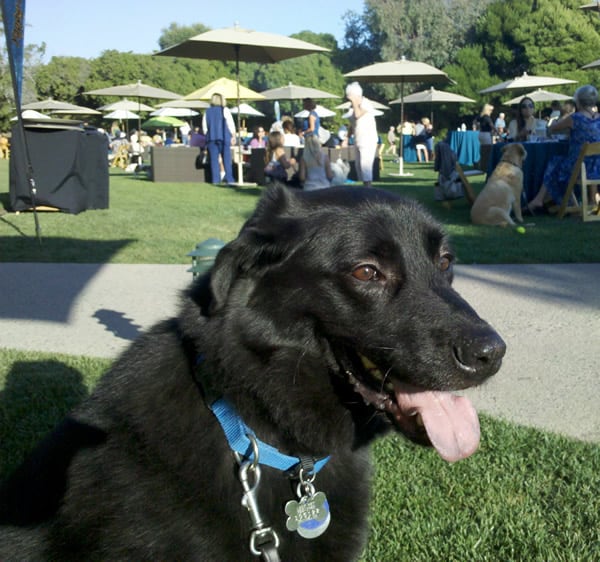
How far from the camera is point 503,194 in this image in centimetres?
1084

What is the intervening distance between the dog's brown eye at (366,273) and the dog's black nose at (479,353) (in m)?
0.34

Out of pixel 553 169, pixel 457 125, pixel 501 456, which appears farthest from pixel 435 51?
pixel 501 456

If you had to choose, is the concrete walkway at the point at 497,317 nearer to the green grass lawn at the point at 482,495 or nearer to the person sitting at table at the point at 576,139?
the green grass lawn at the point at 482,495

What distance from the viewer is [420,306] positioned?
2098mm

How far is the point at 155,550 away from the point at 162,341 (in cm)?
66

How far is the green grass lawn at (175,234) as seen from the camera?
8.45 meters

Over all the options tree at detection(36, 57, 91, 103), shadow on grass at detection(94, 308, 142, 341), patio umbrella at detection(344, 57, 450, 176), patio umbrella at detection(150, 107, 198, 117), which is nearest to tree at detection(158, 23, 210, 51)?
tree at detection(36, 57, 91, 103)

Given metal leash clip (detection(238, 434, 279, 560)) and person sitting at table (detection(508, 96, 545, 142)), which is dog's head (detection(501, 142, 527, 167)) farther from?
metal leash clip (detection(238, 434, 279, 560))

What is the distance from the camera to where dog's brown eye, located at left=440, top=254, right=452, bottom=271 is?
238cm

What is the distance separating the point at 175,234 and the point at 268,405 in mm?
8310

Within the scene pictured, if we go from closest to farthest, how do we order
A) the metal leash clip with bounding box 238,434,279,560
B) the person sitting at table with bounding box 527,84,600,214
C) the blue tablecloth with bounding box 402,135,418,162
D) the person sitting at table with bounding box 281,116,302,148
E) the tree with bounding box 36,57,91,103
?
1. the metal leash clip with bounding box 238,434,279,560
2. the person sitting at table with bounding box 527,84,600,214
3. the person sitting at table with bounding box 281,116,302,148
4. the blue tablecloth with bounding box 402,135,418,162
5. the tree with bounding box 36,57,91,103

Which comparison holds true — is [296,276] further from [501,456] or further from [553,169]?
[553,169]

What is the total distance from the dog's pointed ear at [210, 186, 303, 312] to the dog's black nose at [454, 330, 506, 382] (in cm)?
61

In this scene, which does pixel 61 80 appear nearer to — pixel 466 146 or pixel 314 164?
pixel 466 146
